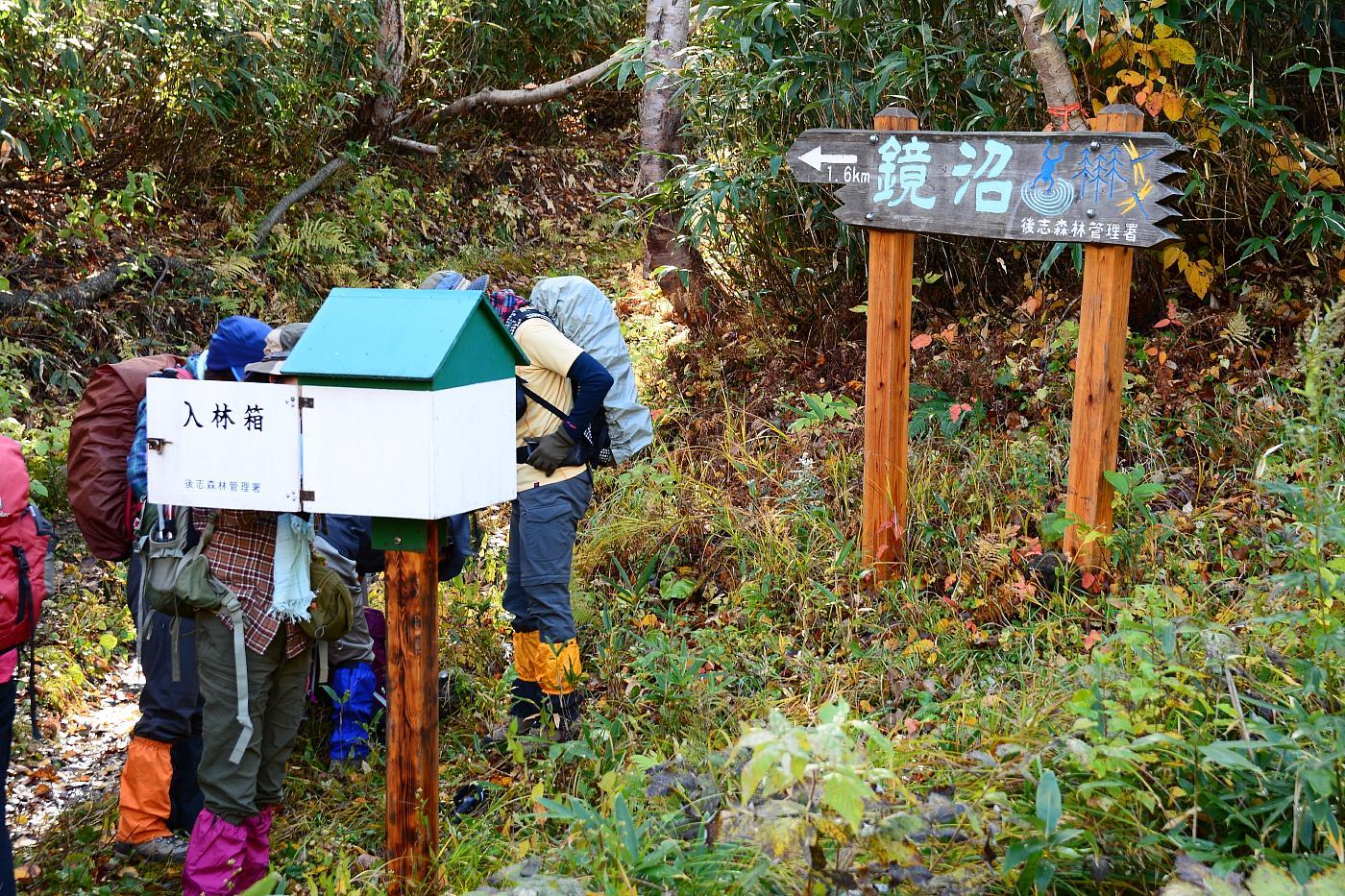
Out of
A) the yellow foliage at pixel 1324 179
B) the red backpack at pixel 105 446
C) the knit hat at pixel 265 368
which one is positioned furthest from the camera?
the yellow foliage at pixel 1324 179

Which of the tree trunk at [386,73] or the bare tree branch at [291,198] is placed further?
the tree trunk at [386,73]

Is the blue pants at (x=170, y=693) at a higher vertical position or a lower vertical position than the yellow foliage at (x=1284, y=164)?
lower

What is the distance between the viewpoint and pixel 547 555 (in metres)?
4.41

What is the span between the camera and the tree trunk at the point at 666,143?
8.09m

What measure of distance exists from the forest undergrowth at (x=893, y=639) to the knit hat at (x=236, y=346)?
160 centimetres

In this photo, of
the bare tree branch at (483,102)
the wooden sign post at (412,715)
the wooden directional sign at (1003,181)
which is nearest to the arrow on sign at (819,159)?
the wooden directional sign at (1003,181)

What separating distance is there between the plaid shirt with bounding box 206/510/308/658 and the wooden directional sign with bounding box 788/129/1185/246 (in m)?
2.77

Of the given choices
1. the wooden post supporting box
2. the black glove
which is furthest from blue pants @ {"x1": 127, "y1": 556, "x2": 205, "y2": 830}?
the wooden post supporting box

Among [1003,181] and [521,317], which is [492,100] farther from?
[1003,181]

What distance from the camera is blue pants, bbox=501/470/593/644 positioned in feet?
14.4

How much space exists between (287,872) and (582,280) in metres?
2.45

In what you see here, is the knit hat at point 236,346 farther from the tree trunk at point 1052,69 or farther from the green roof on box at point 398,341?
the tree trunk at point 1052,69

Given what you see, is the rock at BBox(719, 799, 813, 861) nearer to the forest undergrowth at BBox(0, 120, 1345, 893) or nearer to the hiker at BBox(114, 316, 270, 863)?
the forest undergrowth at BBox(0, 120, 1345, 893)

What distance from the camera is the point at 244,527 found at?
3.52m
